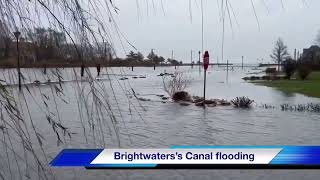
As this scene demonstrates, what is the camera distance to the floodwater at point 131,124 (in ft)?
7.59

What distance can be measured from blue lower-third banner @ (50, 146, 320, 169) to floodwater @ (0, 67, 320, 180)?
0.67 feet

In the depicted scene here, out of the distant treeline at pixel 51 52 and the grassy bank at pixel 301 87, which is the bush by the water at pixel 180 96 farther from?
the distant treeline at pixel 51 52

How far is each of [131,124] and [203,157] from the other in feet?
25.5

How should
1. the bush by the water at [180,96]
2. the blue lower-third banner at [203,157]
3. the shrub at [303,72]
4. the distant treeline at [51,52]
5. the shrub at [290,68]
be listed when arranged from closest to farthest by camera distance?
1. the distant treeline at [51,52]
2. the blue lower-third banner at [203,157]
3. the bush by the water at [180,96]
4. the shrub at [303,72]
5. the shrub at [290,68]

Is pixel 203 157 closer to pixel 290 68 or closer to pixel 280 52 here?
pixel 290 68

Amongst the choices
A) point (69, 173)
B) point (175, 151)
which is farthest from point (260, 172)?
point (175, 151)

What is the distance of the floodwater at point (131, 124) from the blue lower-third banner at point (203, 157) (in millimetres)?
204

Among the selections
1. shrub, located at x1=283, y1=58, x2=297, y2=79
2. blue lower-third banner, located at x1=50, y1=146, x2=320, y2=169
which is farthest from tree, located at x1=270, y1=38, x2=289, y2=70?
blue lower-third banner, located at x1=50, y1=146, x2=320, y2=169

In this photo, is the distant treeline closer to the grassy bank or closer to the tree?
the grassy bank

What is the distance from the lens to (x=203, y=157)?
3.26 m

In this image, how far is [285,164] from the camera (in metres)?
3.63

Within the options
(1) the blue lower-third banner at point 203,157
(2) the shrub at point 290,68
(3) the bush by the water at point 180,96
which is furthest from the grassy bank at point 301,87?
(1) the blue lower-third banner at point 203,157

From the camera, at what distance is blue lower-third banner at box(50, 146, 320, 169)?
3.30m

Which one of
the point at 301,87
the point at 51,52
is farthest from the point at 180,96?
the point at 51,52
